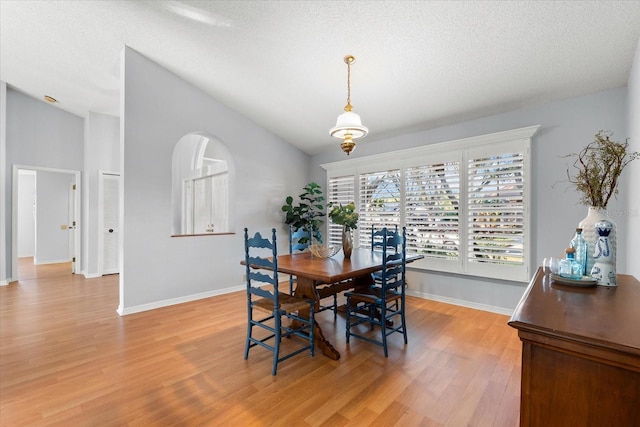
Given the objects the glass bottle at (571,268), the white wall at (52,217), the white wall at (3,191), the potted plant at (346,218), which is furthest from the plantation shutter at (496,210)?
the white wall at (52,217)

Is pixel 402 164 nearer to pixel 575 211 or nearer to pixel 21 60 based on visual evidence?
pixel 575 211

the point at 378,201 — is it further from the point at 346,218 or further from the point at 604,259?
the point at 604,259

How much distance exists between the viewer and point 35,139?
570 cm

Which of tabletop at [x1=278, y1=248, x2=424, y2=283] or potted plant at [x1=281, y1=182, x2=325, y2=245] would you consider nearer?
tabletop at [x1=278, y1=248, x2=424, y2=283]

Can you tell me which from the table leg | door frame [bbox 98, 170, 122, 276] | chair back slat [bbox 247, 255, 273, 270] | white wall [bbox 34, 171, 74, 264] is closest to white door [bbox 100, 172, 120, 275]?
door frame [bbox 98, 170, 122, 276]

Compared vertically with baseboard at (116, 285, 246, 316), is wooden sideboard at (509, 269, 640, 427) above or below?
above

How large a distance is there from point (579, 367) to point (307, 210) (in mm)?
4974

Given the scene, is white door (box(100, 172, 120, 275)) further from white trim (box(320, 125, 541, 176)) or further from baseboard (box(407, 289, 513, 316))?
baseboard (box(407, 289, 513, 316))

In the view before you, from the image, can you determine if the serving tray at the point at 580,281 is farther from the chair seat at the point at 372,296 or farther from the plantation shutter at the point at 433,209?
the plantation shutter at the point at 433,209

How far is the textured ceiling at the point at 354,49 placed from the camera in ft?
8.15

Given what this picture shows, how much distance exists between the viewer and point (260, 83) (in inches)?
160

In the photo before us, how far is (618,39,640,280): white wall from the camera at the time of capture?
91.0 inches

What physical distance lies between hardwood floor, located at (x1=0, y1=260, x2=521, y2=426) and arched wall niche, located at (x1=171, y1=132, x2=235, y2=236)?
283 cm

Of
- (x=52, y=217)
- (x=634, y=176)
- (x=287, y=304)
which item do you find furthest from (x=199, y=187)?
(x=634, y=176)
